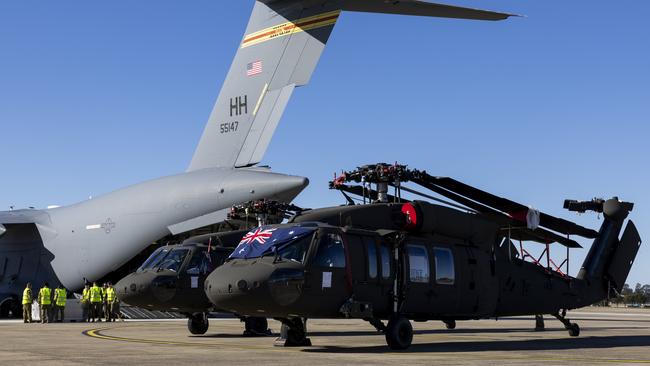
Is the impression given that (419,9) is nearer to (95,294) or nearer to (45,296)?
(95,294)

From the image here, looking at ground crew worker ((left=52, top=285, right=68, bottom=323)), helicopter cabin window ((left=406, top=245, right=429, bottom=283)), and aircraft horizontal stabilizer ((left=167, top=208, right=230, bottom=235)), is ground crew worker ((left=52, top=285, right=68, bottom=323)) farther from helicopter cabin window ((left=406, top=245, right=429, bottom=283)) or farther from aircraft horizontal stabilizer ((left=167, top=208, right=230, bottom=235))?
helicopter cabin window ((left=406, top=245, right=429, bottom=283))

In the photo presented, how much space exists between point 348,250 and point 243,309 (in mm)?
2075

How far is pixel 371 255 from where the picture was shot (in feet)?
50.2

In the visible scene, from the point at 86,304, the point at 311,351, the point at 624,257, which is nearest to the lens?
the point at 311,351

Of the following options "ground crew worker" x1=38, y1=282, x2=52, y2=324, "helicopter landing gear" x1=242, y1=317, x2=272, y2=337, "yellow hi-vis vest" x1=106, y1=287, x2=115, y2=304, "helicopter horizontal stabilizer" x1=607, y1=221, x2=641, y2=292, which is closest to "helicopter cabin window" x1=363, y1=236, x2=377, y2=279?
"helicopter landing gear" x1=242, y1=317, x2=272, y2=337

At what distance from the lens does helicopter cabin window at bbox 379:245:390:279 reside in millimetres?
15394

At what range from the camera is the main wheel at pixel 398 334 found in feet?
49.3

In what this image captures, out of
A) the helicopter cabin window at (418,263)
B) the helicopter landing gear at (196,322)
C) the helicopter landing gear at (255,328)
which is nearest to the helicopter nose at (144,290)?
the helicopter landing gear at (196,322)

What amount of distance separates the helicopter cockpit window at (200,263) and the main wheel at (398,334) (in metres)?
6.72

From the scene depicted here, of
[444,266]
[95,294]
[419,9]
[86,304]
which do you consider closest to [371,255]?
[444,266]

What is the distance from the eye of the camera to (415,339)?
750 inches

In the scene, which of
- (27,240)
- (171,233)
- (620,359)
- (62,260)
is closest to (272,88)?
(171,233)

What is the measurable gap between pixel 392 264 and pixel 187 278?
21.7 ft

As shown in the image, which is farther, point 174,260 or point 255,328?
point 174,260
